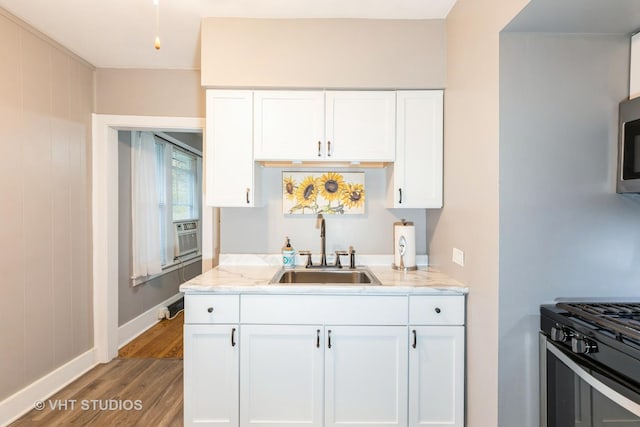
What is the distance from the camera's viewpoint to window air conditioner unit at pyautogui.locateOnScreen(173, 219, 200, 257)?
4348 mm

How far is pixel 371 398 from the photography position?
1.89m

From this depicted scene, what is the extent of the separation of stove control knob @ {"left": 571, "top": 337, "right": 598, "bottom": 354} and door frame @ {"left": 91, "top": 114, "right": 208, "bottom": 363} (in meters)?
2.79

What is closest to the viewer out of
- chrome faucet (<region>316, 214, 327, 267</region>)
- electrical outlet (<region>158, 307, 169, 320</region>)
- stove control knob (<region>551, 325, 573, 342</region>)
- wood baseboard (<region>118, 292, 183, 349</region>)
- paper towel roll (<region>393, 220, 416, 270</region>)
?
stove control knob (<region>551, 325, 573, 342</region>)

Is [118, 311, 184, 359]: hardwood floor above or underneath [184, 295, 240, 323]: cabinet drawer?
underneath

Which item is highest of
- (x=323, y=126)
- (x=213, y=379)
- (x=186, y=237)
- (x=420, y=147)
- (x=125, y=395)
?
(x=323, y=126)

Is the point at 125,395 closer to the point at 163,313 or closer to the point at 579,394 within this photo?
the point at 163,313

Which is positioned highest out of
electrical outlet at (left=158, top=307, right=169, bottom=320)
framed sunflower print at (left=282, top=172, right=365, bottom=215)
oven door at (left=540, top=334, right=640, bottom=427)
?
framed sunflower print at (left=282, top=172, right=365, bottom=215)

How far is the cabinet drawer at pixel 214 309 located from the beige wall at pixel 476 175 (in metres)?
1.29

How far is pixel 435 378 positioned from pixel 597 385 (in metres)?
0.89

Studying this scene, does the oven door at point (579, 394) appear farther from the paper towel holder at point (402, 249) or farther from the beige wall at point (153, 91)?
the beige wall at point (153, 91)

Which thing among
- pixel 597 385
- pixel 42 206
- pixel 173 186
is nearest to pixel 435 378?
pixel 597 385

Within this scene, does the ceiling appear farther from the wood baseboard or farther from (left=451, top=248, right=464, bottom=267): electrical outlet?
the wood baseboard

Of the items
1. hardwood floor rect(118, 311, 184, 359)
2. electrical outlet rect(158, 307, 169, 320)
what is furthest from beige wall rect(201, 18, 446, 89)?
electrical outlet rect(158, 307, 169, 320)

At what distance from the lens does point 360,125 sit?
7.22ft
